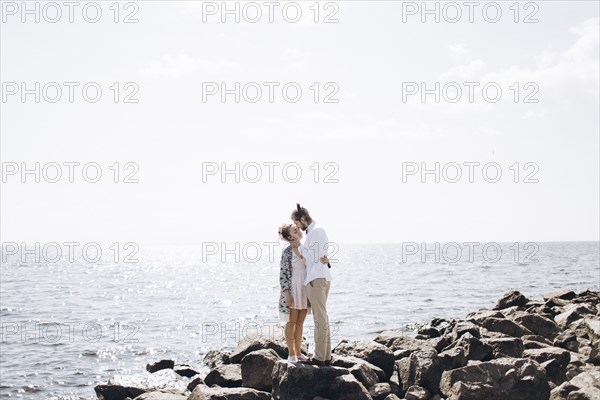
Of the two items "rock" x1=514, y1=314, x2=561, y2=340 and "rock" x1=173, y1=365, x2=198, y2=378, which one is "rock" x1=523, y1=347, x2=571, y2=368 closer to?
"rock" x1=514, y1=314, x2=561, y2=340

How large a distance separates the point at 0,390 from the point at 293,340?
38.1 ft

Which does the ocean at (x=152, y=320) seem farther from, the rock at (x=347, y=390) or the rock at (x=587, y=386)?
the rock at (x=587, y=386)

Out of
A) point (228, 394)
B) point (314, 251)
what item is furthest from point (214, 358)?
point (314, 251)

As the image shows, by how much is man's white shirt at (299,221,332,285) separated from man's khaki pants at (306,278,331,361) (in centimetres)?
12

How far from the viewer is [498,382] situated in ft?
33.6

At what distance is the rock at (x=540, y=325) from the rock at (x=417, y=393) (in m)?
7.59

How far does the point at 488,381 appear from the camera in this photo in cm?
1022

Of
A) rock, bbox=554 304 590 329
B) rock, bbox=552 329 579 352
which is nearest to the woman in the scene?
rock, bbox=552 329 579 352

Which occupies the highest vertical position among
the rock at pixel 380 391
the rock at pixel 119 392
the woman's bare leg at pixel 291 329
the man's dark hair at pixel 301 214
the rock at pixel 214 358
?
the man's dark hair at pixel 301 214

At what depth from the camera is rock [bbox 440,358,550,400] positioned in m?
10.0

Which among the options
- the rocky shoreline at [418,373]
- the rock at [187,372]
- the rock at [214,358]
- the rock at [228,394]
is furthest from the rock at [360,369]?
the rock at [214,358]

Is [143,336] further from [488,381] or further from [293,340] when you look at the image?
[488,381]

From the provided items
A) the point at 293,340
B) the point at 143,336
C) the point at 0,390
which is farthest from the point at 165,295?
the point at 293,340

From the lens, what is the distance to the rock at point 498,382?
10000mm
